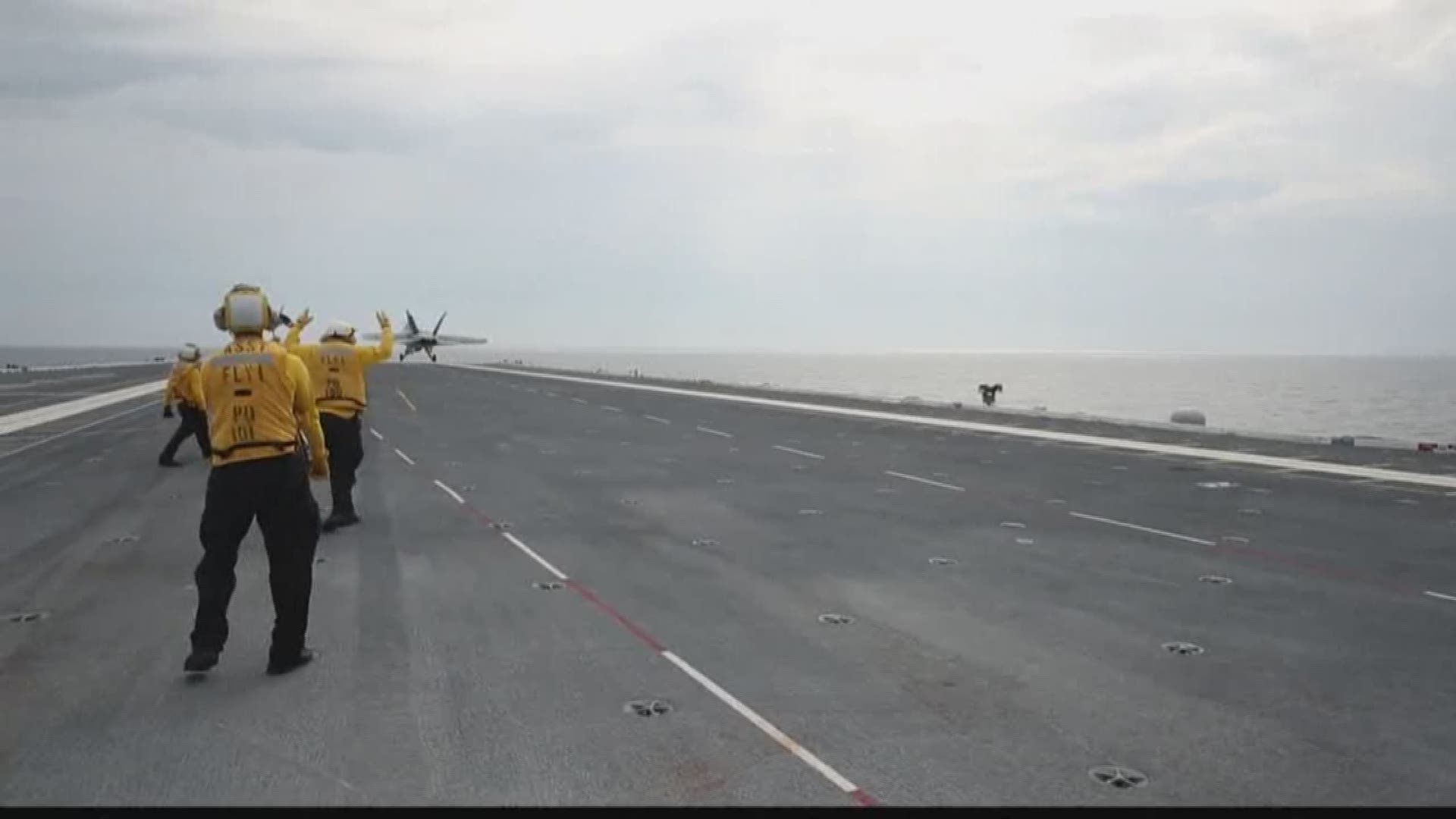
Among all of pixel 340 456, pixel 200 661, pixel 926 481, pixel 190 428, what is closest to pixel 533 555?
pixel 340 456

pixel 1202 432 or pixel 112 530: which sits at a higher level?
pixel 1202 432

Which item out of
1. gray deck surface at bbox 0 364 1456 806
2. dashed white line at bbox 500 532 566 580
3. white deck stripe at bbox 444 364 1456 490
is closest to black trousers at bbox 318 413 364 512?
gray deck surface at bbox 0 364 1456 806

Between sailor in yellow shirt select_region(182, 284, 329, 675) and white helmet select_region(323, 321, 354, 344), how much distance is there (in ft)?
17.9

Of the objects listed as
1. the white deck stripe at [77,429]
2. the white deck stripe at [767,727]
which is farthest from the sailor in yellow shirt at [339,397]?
the white deck stripe at [77,429]

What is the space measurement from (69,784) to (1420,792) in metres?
7.25

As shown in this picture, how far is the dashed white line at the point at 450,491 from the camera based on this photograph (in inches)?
574

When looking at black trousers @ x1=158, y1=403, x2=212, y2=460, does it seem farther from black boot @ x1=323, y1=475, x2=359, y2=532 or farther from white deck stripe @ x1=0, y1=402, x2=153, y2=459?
black boot @ x1=323, y1=475, x2=359, y2=532

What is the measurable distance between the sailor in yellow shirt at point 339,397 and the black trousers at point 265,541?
5.26m

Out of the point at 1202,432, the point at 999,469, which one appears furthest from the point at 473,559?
the point at 1202,432

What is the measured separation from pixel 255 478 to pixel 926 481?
42.2 ft

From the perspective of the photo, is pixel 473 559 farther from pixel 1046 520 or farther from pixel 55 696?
pixel 1046 520

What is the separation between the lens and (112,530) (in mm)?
11938

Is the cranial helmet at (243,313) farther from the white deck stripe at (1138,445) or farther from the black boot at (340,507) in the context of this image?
the white deck stripe at (1138,445)

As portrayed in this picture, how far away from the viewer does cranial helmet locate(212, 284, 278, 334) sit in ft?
22.1
